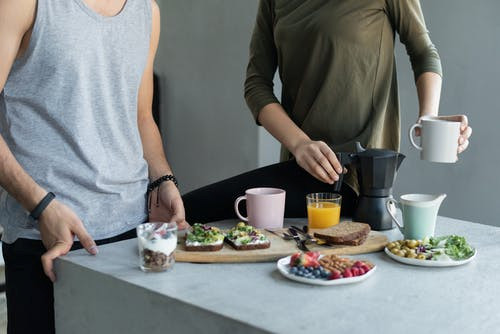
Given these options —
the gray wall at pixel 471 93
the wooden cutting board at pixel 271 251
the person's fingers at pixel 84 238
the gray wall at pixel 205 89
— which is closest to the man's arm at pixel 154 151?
the wooden cutting board at pixel 271 251

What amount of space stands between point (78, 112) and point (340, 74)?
2.39ft

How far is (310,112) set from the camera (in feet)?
5.61

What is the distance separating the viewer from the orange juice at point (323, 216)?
4.77 ft

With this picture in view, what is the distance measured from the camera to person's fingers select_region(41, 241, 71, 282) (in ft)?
3.99

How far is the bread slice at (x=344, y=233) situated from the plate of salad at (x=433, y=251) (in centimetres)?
6

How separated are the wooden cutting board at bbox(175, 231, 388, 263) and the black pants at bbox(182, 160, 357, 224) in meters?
0.28

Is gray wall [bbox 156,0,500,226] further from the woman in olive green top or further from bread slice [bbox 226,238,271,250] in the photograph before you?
bread slice [bbox 226,238,271,250]

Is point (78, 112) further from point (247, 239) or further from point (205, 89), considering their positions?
point (205, 89)

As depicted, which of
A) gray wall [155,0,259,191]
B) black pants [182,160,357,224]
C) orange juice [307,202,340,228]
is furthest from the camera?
gray wall [155,0,259,191]

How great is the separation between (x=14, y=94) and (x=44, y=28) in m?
0.15

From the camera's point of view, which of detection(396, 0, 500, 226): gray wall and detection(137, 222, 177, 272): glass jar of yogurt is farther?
detection(396, 0, 500, 226): gray wall

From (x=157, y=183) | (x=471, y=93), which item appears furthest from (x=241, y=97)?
(x=157, y=183)

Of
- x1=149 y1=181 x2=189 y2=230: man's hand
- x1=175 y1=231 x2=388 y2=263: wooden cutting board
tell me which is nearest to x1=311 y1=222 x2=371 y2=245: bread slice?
x1=175 y1=231 x2=388 y2=263: wooden cutting board

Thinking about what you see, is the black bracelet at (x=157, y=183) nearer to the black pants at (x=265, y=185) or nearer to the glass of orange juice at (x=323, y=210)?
the black pants at (x=265, y=185)
